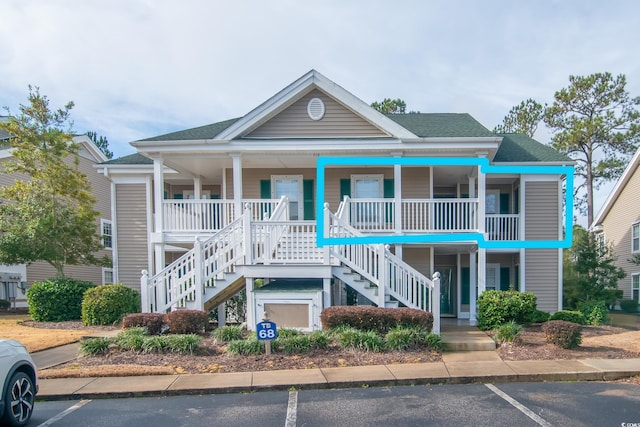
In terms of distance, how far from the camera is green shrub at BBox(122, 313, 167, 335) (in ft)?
32.1

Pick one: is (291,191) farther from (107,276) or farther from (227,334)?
(107,276)

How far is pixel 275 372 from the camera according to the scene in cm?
773

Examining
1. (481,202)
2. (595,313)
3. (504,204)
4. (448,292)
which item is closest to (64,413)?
(481,202)

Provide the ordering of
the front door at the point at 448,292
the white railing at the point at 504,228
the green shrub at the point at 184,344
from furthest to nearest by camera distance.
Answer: the front door at the point at 448,292
the white railing at the point at 504,228
the green shrub at the point at 184,344

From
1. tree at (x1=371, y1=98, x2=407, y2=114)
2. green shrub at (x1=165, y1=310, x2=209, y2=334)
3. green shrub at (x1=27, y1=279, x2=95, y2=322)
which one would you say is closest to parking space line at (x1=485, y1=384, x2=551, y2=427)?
green shrub at (x1=165, y1=310, x2=209, y2=334)

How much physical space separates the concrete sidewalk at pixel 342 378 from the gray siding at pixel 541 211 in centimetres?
705

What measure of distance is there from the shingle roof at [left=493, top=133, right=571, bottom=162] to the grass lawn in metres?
12.8

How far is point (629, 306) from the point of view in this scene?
2078cm

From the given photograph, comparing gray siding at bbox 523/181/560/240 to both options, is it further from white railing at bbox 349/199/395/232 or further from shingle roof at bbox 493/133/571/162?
white railing at bbox 349/199/395/232

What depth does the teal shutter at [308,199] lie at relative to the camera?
49.3 feet

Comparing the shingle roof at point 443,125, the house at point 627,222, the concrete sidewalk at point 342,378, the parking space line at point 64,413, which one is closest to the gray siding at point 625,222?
the house at point 627,222

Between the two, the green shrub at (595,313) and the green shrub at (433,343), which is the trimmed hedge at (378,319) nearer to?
the green shrub at (433,343)

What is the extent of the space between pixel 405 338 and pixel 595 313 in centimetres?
742

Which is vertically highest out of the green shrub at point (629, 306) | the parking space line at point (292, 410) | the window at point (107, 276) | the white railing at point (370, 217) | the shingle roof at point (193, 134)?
the shingle roof at point (193, 134)
